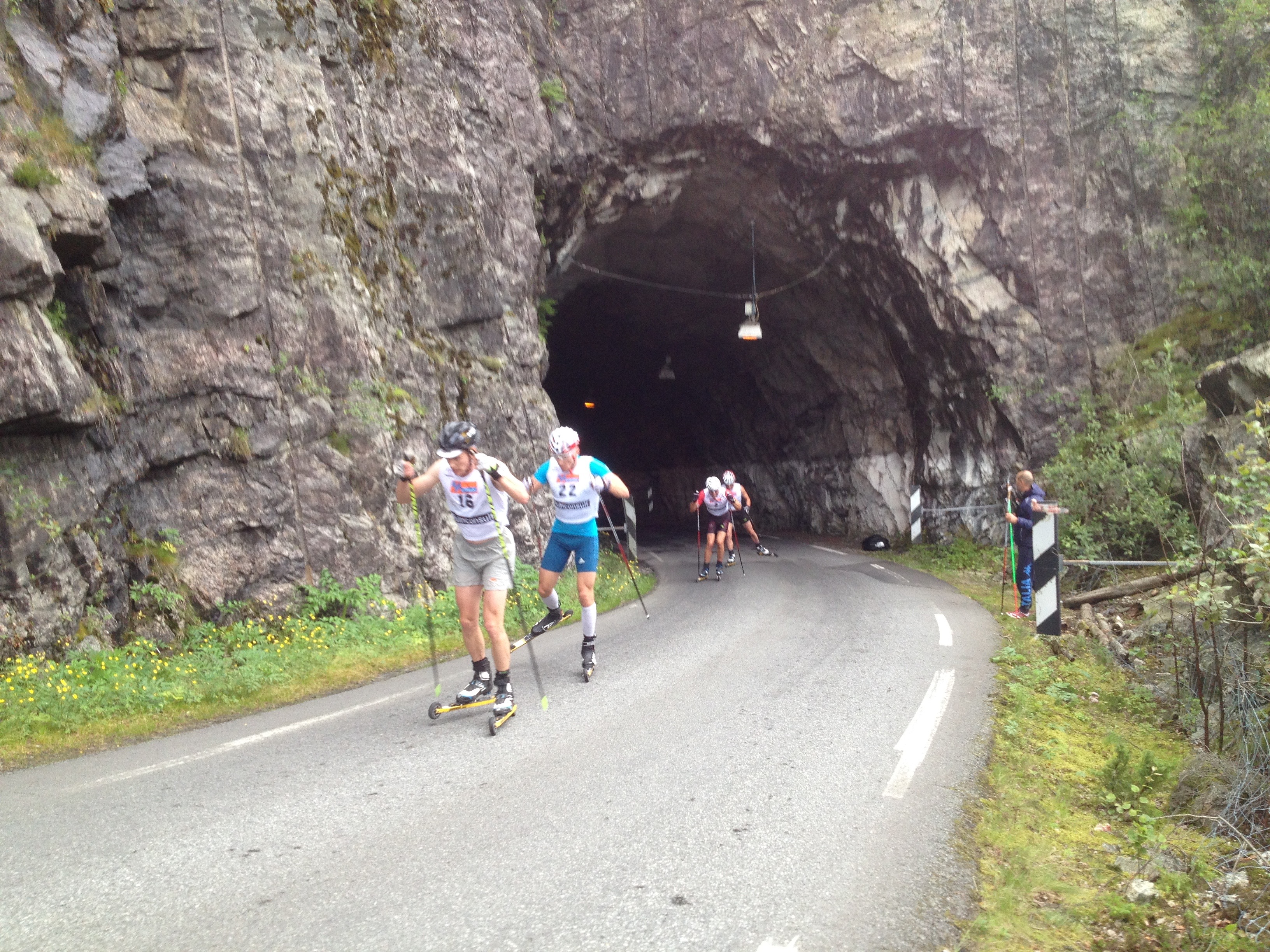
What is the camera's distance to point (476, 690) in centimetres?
664

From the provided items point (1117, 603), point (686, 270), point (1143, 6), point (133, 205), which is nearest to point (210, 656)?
point (133, 205)

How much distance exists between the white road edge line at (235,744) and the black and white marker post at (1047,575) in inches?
265

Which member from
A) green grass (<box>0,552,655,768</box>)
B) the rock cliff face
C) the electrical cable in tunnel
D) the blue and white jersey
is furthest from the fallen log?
the electrical cable in tunnel

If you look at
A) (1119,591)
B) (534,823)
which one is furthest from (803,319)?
(534,823)

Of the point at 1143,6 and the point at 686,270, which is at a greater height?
the point at 1143,6

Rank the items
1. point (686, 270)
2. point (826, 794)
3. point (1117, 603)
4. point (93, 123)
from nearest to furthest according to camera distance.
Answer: point (826, 794), point (93, 123), point (1117, 603), point (686, 270)

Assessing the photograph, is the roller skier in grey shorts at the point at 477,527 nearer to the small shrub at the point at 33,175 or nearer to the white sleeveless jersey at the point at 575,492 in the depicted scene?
the white sleeveless jersey at the point at 575,492

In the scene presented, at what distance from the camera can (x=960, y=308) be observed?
19.6m

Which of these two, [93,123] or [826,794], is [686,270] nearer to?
[93,123]

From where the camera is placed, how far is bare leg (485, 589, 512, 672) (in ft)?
20.9

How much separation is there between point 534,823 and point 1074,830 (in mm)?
2684

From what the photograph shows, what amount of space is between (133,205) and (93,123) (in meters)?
0.93

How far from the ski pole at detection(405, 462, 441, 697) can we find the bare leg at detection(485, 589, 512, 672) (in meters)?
0.65

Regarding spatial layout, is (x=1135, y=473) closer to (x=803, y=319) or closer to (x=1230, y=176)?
(x=1230, y=176)
